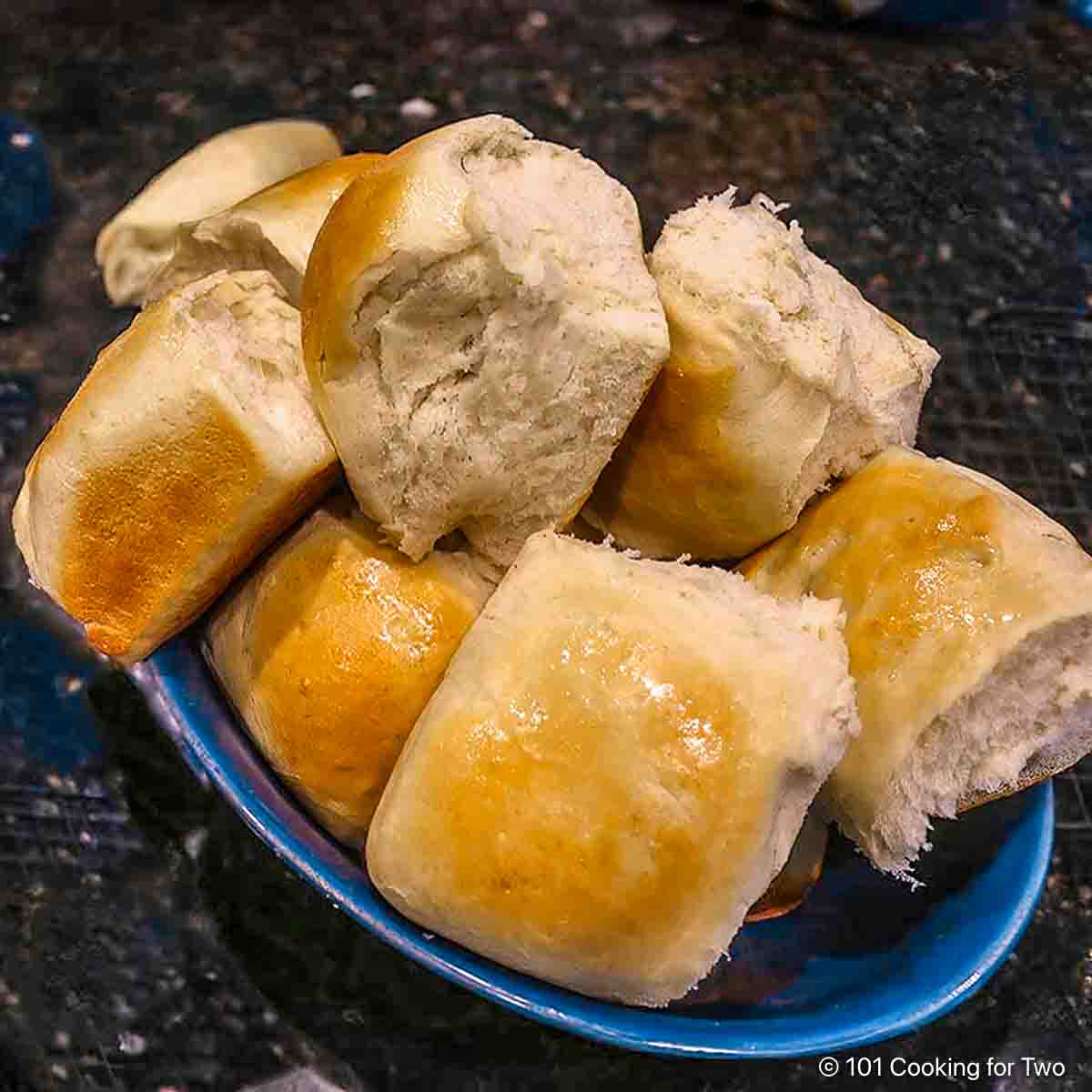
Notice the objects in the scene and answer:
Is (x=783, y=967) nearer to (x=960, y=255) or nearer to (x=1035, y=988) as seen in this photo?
(x=1035, y=988)

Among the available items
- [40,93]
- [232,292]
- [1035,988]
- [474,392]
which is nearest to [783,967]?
[1035,988]

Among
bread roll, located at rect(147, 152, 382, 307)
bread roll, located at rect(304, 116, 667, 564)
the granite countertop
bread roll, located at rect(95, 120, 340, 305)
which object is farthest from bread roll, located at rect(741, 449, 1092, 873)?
bread roll, located at rect(95, 120, 340, 305)

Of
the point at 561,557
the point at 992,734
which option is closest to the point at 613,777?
the point at 561,557

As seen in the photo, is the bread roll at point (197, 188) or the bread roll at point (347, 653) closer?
the bread roll at point (347, 653)

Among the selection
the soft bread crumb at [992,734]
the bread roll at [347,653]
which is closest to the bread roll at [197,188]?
the bread roll at [347,653]

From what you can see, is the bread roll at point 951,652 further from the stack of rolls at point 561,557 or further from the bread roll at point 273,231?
the bread roll at point 273,231

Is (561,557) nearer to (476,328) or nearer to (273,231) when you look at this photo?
(476,328)
